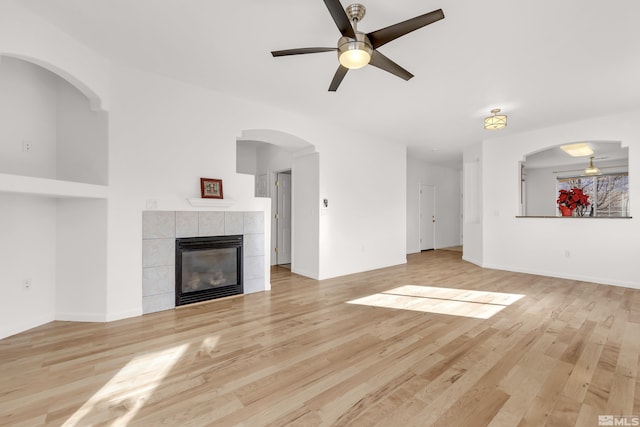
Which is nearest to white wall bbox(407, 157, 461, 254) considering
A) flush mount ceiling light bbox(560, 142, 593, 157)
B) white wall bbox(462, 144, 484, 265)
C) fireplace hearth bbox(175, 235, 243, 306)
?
white wall bbox(462, 144, 484, 265)

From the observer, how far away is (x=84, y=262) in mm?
3096

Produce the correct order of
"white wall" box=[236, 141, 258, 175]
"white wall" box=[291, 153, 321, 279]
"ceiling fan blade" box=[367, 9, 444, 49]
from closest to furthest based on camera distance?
1. "ceiling fan blade" box=[367, 9, 444, 49]
2. "white wall" box=[291, 153, 321, 279]
3. "white wall" box=[236, 141, 258, 175]

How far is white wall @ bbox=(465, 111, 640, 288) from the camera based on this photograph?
4.55 m

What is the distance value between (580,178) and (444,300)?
7834mm

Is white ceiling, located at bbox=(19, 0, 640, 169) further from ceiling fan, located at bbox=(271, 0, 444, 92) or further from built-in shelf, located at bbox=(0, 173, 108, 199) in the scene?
built-in shelf, located at bbox=(0, 173, 108, 199)

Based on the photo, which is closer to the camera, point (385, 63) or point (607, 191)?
point (385, 63)

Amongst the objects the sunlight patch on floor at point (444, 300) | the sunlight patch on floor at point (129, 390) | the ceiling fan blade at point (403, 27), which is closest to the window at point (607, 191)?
the sunlight patch on floor at point (444, 300)

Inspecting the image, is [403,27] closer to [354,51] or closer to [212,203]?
[354,51]

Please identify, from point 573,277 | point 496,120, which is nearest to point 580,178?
point 573,277

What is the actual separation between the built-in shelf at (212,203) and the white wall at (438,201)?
5749 millimetres

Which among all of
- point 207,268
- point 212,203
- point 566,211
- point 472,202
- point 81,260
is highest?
point 472,202

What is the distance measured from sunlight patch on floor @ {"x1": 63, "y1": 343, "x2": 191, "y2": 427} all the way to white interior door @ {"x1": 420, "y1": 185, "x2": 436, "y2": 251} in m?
7.60

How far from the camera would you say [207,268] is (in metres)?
3.82

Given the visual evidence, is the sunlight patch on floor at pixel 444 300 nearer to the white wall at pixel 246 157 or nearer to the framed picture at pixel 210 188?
the framed picture at pixel 210 188
